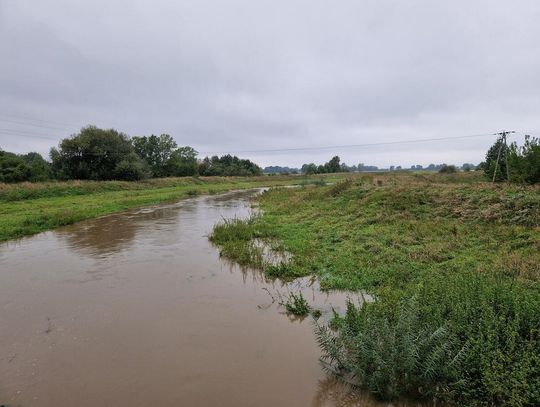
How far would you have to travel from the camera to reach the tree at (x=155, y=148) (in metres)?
73.8

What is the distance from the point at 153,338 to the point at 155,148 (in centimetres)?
7562

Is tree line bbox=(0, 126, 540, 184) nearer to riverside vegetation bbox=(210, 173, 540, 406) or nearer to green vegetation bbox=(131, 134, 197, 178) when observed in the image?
green vegetation bbox=(131, 134, 197, 178)

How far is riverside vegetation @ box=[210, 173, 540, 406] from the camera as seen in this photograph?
386 centimetres

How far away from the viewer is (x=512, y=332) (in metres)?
3.85

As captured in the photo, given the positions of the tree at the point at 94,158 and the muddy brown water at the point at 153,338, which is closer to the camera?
the muddy brown water at the point at 153,338

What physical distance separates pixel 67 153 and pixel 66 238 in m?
36.8

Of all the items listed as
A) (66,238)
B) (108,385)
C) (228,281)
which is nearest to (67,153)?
(66,238)

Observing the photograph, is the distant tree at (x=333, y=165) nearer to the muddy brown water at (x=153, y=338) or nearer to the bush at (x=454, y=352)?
the muddy brown water at (x=153, y=338)

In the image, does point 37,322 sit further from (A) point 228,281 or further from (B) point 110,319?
(A) point 228,281

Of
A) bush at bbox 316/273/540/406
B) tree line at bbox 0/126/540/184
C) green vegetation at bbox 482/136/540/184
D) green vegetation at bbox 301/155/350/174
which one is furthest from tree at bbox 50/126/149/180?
green vegetation at bbox 301/155/350/174

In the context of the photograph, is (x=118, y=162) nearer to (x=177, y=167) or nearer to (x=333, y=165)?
(x=177, y=167)

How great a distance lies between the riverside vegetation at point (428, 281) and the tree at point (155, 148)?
63866 millimetres

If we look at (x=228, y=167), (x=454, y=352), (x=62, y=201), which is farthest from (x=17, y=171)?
(x=228, y=167)

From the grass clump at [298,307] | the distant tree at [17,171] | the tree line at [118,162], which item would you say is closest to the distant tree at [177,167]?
the tree line at [118,162]
